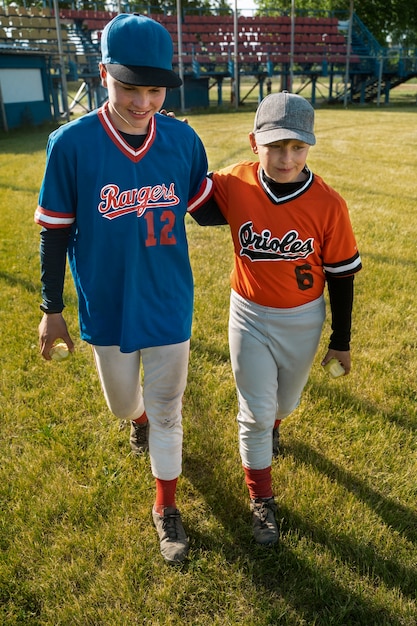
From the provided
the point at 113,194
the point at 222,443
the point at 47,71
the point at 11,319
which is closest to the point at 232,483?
the point at 222,443

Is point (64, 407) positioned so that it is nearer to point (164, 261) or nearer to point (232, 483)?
point (232, 483)

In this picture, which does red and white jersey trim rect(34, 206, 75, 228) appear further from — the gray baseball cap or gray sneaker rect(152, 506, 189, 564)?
gray sneaker rect(152, 506, 189, 564)

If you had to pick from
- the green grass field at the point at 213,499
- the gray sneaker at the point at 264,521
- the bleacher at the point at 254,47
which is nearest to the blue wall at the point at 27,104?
the bleacher at the point at 254,47

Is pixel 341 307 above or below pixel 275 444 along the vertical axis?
above

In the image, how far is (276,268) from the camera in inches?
88.9

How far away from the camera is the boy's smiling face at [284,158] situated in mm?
2080

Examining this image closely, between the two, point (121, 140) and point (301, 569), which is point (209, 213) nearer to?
point (121, 140)

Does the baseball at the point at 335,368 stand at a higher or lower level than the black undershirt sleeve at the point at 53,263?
lower

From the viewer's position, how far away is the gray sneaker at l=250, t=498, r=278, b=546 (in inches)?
90.3

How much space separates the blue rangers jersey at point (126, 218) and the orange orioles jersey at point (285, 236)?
0.19m

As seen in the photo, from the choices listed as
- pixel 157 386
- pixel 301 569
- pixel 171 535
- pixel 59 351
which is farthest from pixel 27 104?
pixel 301 569

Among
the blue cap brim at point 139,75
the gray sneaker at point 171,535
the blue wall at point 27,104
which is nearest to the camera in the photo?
the blue cap brim at point 139,75

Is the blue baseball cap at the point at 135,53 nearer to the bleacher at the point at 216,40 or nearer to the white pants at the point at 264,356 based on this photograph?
the white pants at the point at 264,356

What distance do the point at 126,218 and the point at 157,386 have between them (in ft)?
2.36
